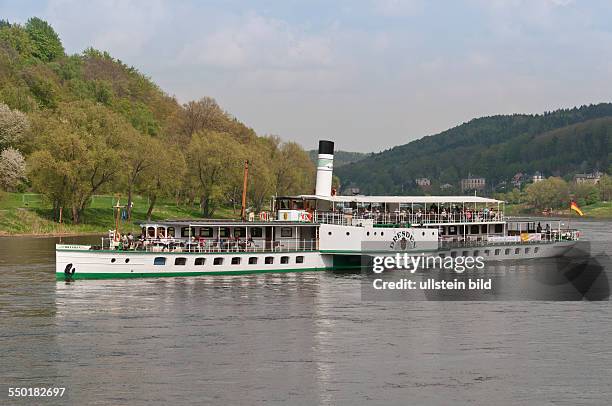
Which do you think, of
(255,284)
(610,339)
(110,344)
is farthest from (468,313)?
(110,344)

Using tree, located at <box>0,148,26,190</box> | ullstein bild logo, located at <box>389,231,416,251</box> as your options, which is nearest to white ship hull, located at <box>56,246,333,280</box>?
ullstein bild logo, located at <box>389,231,416,251</box>

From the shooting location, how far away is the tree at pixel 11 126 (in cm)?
11819

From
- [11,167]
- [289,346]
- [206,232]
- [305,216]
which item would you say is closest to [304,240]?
[305,216]

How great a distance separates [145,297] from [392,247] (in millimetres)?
24911

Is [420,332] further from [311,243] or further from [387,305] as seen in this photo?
[311,243]

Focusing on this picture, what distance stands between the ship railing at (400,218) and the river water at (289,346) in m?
13.2

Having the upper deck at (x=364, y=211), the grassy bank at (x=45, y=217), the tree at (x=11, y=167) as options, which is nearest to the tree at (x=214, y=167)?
the grassy bank at (x=45, y=217)

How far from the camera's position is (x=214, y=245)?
6781 centimetres

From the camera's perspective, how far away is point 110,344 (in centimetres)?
4106

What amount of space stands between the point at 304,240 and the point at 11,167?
55.5 meters

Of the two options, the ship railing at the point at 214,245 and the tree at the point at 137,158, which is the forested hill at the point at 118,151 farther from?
the ship railing at the point at 214,245

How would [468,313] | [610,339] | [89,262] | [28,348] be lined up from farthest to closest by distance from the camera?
[89,262]
[468,313]
[610,339]
[28,348]

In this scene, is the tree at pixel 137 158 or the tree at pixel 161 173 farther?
the tree at pixel 161 173

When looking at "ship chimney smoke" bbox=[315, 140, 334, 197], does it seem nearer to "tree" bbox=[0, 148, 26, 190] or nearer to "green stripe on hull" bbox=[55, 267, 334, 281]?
"green stripe on hull" bbox=[55, 267, 334, 281]
